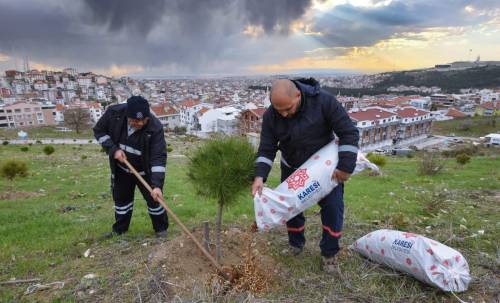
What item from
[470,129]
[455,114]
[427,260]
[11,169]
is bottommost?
[470,129]

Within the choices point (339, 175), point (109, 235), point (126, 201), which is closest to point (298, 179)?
point (339, 175)

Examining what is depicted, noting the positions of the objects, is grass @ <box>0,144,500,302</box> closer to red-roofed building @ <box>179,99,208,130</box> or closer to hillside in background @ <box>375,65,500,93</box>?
red-roofed building @ <box>179,99,208,130</box>

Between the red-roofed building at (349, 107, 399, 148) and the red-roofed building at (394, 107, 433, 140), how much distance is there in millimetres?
1393

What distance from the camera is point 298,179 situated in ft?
9.77

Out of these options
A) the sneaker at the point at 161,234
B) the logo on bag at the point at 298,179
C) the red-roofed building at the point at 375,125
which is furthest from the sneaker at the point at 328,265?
the red-roofed building at the point at 375,125

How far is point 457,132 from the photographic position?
51.2m

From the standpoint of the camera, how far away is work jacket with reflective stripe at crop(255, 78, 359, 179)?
290 cm

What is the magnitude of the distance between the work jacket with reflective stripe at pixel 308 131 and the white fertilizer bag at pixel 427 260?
3.31 ft

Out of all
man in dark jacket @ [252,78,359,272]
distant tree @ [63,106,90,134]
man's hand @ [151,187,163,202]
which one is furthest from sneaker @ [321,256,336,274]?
distant tree @ [63,106,90,134]

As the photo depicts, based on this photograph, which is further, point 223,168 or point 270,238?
point 270,238

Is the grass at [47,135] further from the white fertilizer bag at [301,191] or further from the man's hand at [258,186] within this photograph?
the white fertilizer bag at [301,191]

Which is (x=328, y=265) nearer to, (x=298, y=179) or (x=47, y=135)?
(x=298, y=179)

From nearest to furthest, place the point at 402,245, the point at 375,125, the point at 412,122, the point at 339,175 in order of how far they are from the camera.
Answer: the point at 339,175, the point at 402,245, the point at 375,125, the point at 412,122

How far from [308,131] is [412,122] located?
53.3 meters
